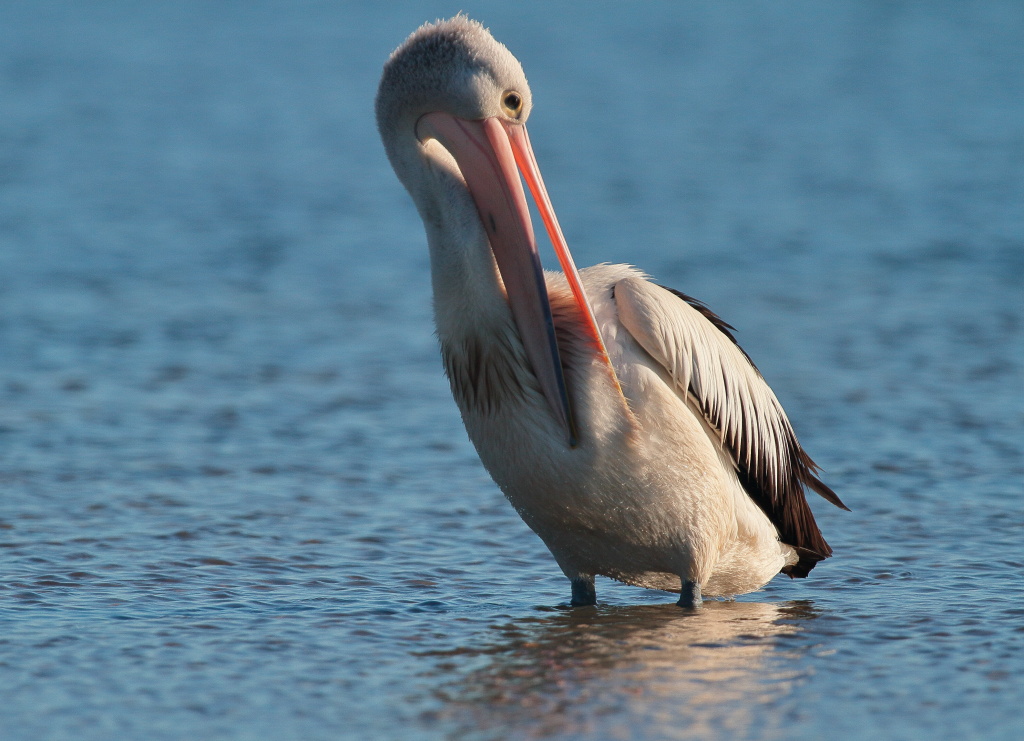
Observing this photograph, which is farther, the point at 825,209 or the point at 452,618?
the point at 825,209

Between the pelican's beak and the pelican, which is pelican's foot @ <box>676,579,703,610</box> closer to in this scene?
the pelican

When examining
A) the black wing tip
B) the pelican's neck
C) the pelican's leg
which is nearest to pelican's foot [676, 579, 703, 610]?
the pelican's leg

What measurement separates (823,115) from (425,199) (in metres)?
13.2

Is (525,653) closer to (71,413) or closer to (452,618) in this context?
(452,618)

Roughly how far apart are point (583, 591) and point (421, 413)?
9.36 ft

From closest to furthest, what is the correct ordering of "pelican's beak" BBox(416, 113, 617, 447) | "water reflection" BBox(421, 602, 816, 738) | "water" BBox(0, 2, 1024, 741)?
"water reflection" BBox(421, 602, 816, 738)
"water" BBox(0, 2, 1024, 741)
"pelican's beak" BBox(416, 113, 617, 447)

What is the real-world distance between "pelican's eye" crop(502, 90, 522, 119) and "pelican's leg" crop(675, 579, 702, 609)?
1.68 metres

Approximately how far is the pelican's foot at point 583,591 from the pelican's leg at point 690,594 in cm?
33


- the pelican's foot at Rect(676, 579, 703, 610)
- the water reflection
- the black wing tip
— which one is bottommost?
the water reflection

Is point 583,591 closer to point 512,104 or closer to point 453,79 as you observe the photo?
point 512,104

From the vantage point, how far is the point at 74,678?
167 inches

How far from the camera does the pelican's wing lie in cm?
465

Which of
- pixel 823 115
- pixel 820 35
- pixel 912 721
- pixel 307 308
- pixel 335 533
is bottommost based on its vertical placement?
pixel 912 721

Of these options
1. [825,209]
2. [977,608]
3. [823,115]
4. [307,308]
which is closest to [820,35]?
[823,115]
